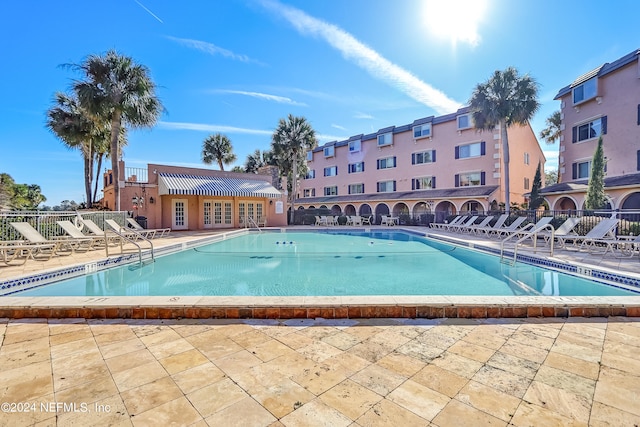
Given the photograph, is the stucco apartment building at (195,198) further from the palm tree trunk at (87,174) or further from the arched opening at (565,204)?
the arched opening at (565,204)

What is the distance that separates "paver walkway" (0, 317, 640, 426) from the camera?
7.63 feet

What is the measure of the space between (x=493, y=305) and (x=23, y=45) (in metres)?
22.8

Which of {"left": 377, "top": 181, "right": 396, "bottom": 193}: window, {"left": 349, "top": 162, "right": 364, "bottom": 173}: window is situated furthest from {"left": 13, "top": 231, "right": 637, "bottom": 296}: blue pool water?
{"left": 349, "top": 162, "right": 364, "bottom": 173}: window

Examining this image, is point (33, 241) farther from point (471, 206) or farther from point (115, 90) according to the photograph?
point (471, 206)

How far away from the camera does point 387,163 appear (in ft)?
124

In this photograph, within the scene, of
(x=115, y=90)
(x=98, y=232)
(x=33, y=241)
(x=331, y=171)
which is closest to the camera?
(x=33, y=241)

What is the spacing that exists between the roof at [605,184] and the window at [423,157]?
11222 millimetres

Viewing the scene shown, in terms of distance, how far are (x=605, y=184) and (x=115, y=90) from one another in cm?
3269

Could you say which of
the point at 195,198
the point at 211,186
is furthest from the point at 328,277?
the point at 195,198

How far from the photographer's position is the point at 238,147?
41688 millimetres

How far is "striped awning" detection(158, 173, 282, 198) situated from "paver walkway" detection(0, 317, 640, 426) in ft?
61.1

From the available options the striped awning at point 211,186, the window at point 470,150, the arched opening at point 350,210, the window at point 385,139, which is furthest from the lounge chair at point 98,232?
the arched opening at point 350,210

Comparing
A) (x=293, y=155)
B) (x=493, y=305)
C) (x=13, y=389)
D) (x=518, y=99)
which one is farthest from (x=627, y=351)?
(x=293, y=155)

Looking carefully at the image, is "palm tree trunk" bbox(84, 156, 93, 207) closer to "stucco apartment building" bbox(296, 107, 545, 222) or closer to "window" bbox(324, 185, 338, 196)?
"stucco apartment building" bbox(296, 107, 545, 222)
